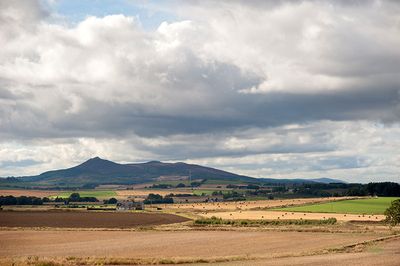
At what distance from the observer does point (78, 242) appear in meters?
82.4

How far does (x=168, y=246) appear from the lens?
75.6 meters

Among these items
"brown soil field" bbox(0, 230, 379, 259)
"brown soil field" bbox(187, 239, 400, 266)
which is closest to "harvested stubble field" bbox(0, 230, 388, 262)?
"brown soil field" bbox(0, 230, 379, 259)

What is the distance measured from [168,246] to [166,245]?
149 centimetres

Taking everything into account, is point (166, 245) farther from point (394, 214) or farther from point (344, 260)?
point (394, 214)

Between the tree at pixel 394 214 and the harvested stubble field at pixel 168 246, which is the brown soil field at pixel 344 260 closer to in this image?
the harvested stubble field at pixel 168 246

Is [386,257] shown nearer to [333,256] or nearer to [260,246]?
[333,256]

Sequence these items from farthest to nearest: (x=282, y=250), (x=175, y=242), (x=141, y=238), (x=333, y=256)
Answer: (x=141, y=238), (x=175, y=242), (x=282, y=250), (x=333, y=256)

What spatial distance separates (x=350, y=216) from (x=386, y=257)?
84.7m

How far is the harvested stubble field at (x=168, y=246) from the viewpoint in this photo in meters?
64.1

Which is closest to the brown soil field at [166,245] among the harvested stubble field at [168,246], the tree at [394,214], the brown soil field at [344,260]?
the harvested stubble field at [168,246]

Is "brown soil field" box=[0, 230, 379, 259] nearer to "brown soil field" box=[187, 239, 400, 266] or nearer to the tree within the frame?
"brown soil field" box=[187, 239, 400, 266]

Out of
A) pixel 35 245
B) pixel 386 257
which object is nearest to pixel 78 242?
pixel 35 245

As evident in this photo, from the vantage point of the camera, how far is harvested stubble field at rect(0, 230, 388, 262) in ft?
210

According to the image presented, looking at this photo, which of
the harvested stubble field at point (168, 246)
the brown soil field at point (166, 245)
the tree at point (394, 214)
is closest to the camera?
the harvested stubble field at point (168, 246)
